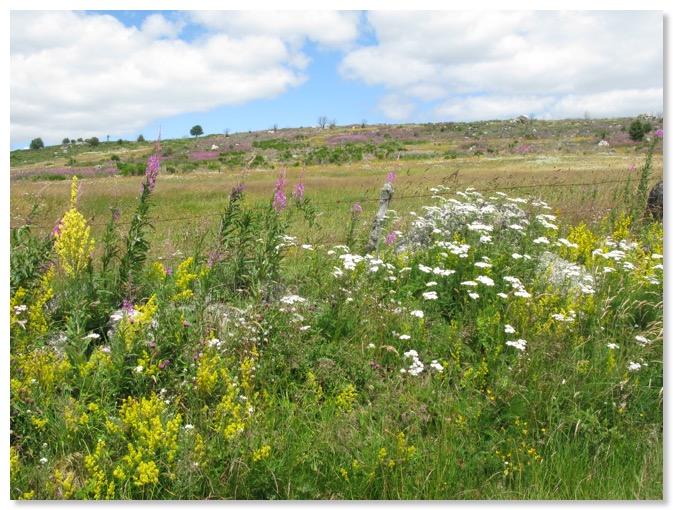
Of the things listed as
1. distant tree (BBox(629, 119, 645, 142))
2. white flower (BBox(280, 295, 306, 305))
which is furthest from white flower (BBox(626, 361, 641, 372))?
distant tree (BBox(629, 119, 645, 142))

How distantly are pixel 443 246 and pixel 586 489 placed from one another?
9.40ft

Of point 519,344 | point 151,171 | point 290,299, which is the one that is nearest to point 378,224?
point 290,299

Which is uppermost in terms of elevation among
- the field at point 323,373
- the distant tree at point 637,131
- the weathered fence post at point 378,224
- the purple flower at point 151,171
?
the distant tree at point 637,131

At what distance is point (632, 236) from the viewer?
7988 millimetres

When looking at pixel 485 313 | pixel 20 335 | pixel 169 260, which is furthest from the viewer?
pixel 169 260

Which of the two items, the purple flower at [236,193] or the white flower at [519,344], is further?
the purple flower at [236,193]

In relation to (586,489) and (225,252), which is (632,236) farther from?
(225,252)

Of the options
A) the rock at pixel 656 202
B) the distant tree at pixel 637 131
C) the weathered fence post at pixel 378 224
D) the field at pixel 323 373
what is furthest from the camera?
the distant tree at pixel 637 131

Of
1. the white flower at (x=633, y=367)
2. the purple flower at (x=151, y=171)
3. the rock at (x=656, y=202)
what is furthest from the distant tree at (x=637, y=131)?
the purple flower at (x=151, y=171)

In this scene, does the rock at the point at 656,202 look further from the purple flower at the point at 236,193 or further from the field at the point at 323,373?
the purple flower at the point at 236,193

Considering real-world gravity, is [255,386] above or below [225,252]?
below

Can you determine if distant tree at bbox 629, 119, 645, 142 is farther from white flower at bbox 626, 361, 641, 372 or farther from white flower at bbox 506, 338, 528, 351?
white flower at bbox 506, 338, 528, 351

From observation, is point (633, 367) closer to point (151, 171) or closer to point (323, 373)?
point (323, 373)

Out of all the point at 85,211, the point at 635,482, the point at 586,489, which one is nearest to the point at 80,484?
the point at 586,489
